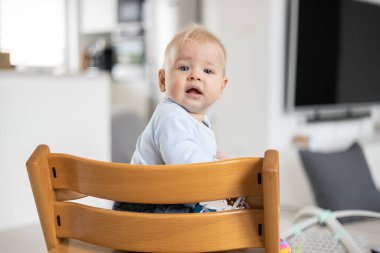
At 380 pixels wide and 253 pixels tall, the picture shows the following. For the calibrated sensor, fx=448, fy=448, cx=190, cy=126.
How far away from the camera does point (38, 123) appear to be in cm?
126

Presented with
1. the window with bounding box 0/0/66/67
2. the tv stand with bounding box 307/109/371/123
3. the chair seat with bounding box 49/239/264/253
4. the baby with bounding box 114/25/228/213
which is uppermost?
the window with bounding box 0/0/66/67

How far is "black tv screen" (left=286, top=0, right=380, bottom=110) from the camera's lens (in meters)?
2.78

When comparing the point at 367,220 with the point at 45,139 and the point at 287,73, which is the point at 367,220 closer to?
the point at 45,139

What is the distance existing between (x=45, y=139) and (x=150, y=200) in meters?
0.73

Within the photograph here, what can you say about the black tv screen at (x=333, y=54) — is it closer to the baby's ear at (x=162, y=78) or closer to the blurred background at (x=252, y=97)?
the blurred background at (x=252, y=97)

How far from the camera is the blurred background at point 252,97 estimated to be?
4.07 feet

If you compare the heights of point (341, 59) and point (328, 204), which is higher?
point (341, 59)

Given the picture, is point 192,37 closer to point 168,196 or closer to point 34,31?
point 168,196

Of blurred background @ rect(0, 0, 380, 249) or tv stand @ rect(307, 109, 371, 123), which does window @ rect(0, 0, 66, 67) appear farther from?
tv stand @ rect(307, 109, 371, 123)

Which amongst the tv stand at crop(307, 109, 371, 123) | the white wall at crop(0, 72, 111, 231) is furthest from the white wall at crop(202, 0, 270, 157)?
the white wall at crop(0, 72, 111, 231)

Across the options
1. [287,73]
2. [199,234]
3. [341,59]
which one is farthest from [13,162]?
[341,59]

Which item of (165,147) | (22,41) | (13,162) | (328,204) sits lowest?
(328,204)

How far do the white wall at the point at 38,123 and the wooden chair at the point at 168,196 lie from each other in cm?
56

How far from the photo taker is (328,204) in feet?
7.02
